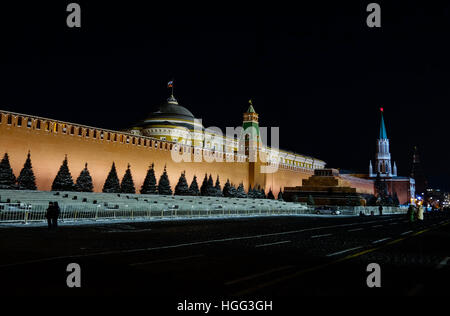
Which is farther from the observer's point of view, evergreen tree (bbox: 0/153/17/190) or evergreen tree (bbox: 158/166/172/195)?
evergreen tree (bbox: 158/166/172/195)

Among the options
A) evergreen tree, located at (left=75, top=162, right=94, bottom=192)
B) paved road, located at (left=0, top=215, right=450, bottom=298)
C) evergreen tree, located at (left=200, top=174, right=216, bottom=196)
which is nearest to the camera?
paved road, located at (left=0, top=215, right=450, bottom=298)

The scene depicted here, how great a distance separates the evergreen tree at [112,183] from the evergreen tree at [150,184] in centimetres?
279

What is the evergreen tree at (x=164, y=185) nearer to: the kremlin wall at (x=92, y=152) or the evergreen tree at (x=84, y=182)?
the kremlin wall at (x=92, y=152)

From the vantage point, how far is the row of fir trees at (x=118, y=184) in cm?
2136

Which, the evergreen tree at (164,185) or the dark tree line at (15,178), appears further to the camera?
the evergreen tree at (164,185)

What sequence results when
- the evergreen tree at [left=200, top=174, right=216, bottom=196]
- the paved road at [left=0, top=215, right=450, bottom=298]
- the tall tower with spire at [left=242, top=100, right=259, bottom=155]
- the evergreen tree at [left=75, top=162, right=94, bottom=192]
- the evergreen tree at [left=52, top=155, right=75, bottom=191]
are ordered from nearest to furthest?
1. the paved road at [left=0, top=215, right=450, bottom=298]
2. the evergreen tree at [left=52, top=155, right=75, bottom=191]
3. the evergreen tree at [left=75, top=162, right=94, bottom=192]
4. the evergreen tree at [left=200, top=174, right=216, bottom=196]
5. the tall tower with spire at [left=242, top=100, right=259, bottom=155]

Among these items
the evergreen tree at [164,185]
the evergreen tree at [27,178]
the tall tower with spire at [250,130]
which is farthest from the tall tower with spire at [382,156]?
→ the evergreen tree at [27,178]

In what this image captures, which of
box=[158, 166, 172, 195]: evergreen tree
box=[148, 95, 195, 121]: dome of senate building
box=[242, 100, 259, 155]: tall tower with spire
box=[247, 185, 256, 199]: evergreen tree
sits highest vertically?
box=[148, 95, 195, 121]: dome of senate building

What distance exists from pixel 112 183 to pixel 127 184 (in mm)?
1211

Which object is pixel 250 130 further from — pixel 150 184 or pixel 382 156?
pixel 382 156

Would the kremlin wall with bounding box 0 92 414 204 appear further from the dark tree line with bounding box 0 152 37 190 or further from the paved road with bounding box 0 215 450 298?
the paved road with bounding box 0 215 450 298

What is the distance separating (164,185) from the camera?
30.4 meters

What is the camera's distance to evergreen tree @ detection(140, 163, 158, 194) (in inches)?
1158

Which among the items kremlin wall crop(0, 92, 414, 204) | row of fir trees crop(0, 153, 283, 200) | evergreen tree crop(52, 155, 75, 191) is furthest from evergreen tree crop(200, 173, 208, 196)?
evergreen tree crop(52, 155, 75, 191)
